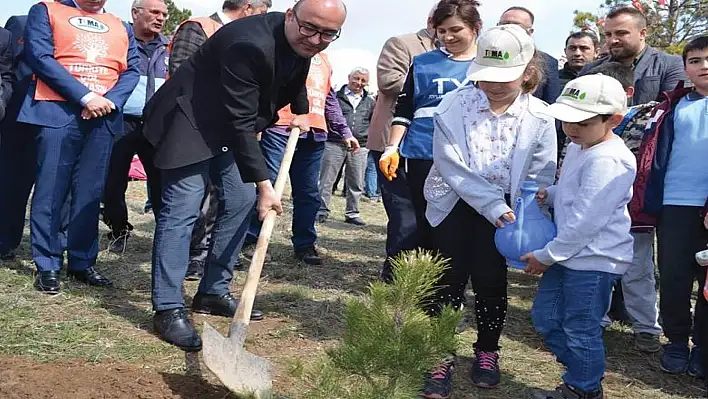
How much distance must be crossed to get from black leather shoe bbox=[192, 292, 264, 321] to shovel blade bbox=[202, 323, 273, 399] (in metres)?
0.98

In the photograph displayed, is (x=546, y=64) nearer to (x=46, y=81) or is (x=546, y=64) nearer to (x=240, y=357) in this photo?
(x=240, y=357)

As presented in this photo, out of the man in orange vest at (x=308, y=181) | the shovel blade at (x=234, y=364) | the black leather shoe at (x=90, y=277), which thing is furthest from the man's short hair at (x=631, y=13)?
the black leather shoe at (x=90, y=277)

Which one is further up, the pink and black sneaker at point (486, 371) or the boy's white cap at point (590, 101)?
the boy's white cap at point (590, 101)

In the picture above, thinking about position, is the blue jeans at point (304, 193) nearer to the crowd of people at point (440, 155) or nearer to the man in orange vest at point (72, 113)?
the crowd of people at point (440, 155)

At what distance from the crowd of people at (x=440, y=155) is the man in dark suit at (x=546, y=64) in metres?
0.02

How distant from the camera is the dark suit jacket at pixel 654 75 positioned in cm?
425

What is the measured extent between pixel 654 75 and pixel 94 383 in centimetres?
343

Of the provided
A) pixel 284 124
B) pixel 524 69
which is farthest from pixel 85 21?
pixel 524 69

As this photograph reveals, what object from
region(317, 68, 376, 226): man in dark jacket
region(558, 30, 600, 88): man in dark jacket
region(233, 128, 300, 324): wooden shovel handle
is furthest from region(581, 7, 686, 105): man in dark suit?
region(317, 68, 376, 226): man in dark jacket

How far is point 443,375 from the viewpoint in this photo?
3062mm

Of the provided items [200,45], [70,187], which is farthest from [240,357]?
[200,45]

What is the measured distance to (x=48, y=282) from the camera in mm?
4094

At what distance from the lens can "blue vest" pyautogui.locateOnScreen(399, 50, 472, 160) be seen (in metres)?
3.62

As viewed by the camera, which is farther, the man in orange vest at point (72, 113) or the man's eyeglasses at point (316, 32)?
the man in orange vest at point (72, 113)
